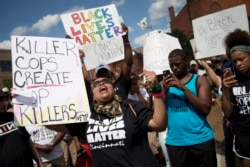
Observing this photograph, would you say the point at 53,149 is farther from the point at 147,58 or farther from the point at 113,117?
the point at 113,117

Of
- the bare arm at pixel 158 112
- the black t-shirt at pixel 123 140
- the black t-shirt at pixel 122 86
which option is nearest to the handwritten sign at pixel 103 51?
the black t-shirt at pixel 122 86

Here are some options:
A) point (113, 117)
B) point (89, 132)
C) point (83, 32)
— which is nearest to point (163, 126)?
point (113, 117)

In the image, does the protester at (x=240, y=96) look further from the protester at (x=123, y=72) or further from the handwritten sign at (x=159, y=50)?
the handwritten sign at (x=159, y=50)

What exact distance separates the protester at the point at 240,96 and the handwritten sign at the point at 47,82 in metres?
1.55

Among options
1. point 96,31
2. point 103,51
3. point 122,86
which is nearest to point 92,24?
point 96,31

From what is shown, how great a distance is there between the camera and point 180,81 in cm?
339

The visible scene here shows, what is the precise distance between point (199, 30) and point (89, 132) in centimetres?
355

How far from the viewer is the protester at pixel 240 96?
3.11 meters

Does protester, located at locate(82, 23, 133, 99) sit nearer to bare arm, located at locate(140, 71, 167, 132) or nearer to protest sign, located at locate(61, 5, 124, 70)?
protest sign, located at locate(61, 5, 124, 70)

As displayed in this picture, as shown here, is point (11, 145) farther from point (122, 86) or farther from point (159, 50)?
point (159, 50)

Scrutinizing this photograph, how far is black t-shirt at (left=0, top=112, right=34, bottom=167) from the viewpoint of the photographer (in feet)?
11.1

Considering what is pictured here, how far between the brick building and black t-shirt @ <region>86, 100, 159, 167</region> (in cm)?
4364

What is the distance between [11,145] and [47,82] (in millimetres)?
921

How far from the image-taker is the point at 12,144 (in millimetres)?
3445
